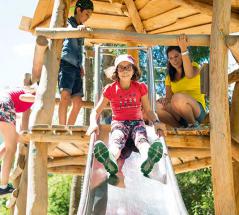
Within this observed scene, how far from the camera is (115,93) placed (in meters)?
5.24

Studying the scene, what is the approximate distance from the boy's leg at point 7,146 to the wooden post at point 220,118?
2.11 meters

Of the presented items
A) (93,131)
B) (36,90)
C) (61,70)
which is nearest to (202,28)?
(61,70)

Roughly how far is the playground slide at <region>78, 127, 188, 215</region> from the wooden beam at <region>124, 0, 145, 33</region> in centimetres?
469

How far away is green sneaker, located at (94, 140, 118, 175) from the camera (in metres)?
4.16

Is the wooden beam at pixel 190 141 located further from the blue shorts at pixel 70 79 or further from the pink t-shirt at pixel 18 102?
the pink t-shirt at pixel 18 102

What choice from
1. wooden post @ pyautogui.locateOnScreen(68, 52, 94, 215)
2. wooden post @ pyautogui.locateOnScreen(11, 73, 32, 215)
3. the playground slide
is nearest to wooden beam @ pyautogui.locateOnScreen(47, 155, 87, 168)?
wooden post @ pyautogui.locateOnScreen(11, 73, 32, 215)

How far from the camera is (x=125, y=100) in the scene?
5.21m

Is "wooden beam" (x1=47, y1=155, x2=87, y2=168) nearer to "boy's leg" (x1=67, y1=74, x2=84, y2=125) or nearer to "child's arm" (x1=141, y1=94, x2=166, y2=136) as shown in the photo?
"boy's leg" (x1=67, y1=74, x2=84, y2=125)

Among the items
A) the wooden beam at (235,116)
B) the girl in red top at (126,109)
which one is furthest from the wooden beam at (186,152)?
the girl in red top at (126,109)

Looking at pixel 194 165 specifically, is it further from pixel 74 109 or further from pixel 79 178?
pixel 79 178

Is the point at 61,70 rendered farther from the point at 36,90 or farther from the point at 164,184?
the point at 164,184

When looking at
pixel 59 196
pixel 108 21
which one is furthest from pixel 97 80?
pixel 59 196

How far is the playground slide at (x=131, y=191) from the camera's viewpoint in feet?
12.5

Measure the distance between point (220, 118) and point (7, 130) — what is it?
2.25 meters
